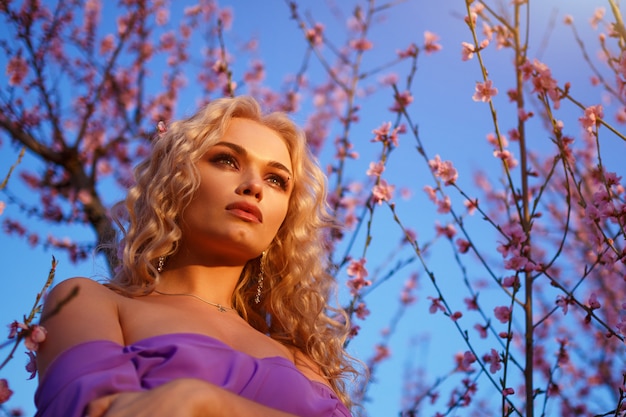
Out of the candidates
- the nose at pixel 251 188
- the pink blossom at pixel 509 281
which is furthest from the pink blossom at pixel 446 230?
the nose at pixel 251 188

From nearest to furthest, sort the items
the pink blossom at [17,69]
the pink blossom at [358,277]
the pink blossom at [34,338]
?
1. the pink blossom at [34,338]
2. the pink blossom at [358,277]
3. the pink blossom at [17,69]

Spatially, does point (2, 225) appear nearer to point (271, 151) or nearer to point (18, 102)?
point (18, 102)

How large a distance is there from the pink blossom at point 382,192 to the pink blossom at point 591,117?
1.03 m

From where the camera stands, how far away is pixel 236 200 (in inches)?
85.7

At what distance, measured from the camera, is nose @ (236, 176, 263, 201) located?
2199mm

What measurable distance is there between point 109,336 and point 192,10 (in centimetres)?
570

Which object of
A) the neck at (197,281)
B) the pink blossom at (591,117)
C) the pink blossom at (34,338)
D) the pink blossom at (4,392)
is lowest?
the pink blossom at (4,392)

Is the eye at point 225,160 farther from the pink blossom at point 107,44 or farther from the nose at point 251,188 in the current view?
the pink blossom at point 107,44

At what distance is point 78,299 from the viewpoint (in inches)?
70.0

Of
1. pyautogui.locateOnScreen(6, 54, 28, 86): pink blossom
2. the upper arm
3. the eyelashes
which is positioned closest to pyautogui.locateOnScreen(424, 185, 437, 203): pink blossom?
the eyelashes

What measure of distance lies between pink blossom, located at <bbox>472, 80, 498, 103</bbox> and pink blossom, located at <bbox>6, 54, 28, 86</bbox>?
415 cm

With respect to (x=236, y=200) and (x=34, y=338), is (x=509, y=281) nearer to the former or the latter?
(x=236, y=200)

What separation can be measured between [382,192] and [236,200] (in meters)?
1.25

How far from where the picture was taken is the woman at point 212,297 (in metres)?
1.54
